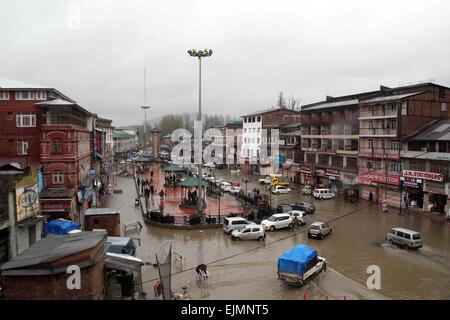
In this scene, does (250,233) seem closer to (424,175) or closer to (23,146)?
(424,175)

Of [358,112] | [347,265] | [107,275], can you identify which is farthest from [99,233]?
[358,112]

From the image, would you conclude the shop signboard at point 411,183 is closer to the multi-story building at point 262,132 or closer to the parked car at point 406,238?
the parked car at point 406,238

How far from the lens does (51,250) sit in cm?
1180

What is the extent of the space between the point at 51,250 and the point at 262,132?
2158 inches

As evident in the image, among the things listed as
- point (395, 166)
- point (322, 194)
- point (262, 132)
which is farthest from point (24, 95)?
point (262, 132)

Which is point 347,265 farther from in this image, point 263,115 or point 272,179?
point 263,115

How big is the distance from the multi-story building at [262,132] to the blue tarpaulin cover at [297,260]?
45.1 metres

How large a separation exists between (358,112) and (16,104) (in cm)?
3322

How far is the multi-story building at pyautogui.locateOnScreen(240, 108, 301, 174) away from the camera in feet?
209

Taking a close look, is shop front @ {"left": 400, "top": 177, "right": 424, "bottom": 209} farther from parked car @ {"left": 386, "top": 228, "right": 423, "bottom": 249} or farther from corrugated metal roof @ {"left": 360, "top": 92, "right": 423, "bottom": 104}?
parked car @ {"left": 386, "top": 228, "right": 423, "bottom": 249}

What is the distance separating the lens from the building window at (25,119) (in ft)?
90.1

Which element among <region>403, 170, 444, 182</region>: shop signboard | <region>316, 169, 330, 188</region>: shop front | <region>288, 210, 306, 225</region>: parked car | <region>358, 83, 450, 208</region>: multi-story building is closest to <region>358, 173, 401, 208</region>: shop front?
<region>358, 83, 450, 208</region>: multi-story building

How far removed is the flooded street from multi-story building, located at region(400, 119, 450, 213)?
2436 mm

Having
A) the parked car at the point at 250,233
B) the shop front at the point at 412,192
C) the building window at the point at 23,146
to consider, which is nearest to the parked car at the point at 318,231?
the parked car at the point at 250,233
